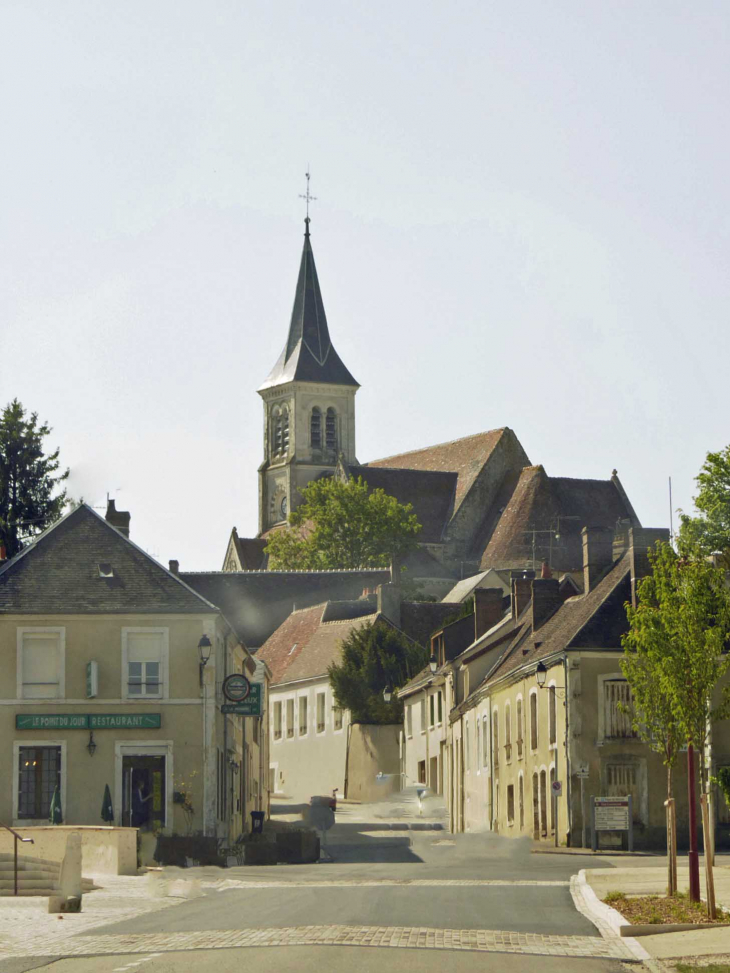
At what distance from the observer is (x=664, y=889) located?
2222 cm

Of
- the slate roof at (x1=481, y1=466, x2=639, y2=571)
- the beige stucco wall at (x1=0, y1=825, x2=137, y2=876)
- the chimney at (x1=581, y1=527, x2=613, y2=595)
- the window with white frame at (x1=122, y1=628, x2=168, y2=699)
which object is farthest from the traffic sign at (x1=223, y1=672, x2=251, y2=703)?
the slate roof at (x1=481, y1=466, x2=639, y2=571)

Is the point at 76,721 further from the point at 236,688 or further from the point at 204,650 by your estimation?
the point at 236,688

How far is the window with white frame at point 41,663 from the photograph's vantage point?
119 ft

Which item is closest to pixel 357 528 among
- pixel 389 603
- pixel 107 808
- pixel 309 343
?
pixel 389 603

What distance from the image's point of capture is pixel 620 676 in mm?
38688

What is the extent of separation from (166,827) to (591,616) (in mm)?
11166

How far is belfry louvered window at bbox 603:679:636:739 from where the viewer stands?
126 ft

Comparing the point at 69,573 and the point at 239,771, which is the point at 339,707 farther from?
the point at 69,573

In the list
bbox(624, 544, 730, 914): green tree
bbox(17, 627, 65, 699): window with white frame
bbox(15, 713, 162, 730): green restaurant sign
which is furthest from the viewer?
bbox(17, 627, 65, 699): window with white frame

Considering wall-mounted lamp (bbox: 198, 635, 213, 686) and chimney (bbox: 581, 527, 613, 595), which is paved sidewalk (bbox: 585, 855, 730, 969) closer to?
wall-mounted lamp (bbox: 198, 635, 213, 686)

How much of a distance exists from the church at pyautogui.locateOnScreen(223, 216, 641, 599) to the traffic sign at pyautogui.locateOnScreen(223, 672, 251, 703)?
155 ft

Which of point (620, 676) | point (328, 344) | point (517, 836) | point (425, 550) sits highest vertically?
point (328, 344)

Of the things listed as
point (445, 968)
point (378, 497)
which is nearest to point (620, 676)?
point (445, 968)

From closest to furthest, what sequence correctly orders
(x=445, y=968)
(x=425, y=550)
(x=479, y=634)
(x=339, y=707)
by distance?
(x=445, y=968)
(x=479, y=634)
(x=339, y=707)
(x=425, y=550)
